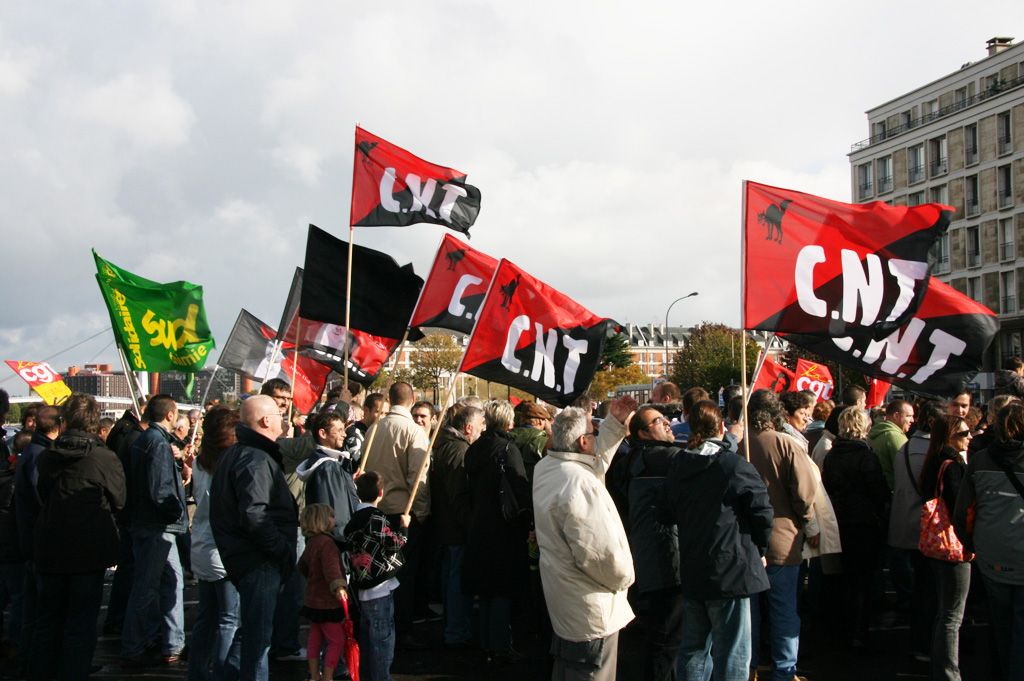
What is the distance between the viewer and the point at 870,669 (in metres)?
6.17

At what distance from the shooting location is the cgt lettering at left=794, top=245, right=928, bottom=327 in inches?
238

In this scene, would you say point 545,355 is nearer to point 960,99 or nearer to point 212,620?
point 212,620

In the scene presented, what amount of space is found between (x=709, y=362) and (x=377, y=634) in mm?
74132

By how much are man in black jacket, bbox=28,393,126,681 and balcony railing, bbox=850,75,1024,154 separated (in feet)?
183

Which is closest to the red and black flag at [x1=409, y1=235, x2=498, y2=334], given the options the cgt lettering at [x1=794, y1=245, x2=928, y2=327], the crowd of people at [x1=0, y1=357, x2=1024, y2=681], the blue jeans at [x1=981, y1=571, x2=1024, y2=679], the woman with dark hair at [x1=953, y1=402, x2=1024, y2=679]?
the crowd of people at [x1=0, y1=357, x2=1024, y2=681]

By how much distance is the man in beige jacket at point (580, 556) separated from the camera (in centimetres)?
442

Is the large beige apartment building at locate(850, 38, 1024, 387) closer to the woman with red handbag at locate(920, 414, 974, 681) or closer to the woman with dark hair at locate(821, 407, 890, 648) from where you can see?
the woman with dark hair at locate(821, 407, 890, 648)

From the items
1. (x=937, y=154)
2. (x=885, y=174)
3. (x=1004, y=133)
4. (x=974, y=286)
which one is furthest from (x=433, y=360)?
(x=1004, y=133)

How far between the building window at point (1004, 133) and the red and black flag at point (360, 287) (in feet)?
169

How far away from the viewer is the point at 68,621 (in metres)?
5.68

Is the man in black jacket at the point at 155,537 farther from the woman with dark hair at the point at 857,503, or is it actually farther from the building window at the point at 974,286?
the building window at the point at 974,286

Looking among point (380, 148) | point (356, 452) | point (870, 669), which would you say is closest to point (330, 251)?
point (380, 148)

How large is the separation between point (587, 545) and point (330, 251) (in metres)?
5.68

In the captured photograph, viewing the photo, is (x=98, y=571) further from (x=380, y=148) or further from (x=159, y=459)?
(x=380, y=148)
